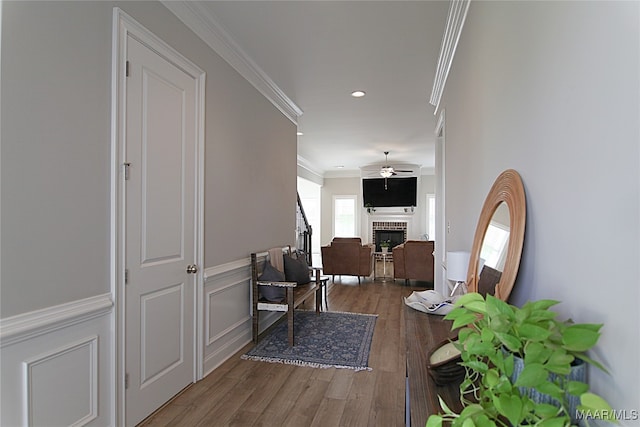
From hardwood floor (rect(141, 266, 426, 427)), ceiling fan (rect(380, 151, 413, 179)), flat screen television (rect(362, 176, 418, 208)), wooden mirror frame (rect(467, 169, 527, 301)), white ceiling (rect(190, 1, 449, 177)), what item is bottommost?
hardwood floor (rect(141, 266, 426, 427))

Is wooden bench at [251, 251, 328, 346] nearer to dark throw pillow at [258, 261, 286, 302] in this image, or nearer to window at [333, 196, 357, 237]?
dark throw pillow at [258, 261, 286, 302]

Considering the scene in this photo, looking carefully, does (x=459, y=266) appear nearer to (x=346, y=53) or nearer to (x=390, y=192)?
(x=346, y=53)

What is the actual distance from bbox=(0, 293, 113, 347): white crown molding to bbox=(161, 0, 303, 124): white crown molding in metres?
1.97

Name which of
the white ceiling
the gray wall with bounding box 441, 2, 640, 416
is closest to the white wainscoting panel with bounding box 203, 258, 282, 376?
the white ceiling

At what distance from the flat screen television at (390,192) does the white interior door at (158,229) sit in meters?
7.84

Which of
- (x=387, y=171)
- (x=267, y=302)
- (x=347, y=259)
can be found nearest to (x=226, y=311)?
(x=267, y=302)

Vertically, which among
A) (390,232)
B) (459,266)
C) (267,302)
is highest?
(459,266)

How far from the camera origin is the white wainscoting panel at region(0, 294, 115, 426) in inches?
55.7

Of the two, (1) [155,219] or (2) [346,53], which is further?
(2) [346,53]

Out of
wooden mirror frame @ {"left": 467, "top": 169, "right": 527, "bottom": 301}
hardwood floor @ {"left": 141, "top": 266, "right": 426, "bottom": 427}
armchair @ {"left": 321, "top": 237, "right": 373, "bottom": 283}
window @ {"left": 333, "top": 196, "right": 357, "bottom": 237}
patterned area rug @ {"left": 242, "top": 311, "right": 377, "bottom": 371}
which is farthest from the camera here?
window @ {"left": 333, "top": 196, "right": 357, "bottom": 237}

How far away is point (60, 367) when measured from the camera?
1.62m

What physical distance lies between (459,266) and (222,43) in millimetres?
2607

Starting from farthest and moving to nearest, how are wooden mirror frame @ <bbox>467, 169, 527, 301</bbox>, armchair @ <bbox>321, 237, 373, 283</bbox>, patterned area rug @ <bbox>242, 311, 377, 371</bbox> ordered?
armchair @ <bbox>321, 237, 373, 283</bbox> → patterned area rug @ <bbox>242, 311, 377, 371</bbox> → wooden mirror frame @ <bbox>467, 169, 527, 301</bbox>

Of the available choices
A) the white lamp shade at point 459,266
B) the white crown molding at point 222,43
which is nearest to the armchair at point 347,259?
the white crown molding at point 222,43
